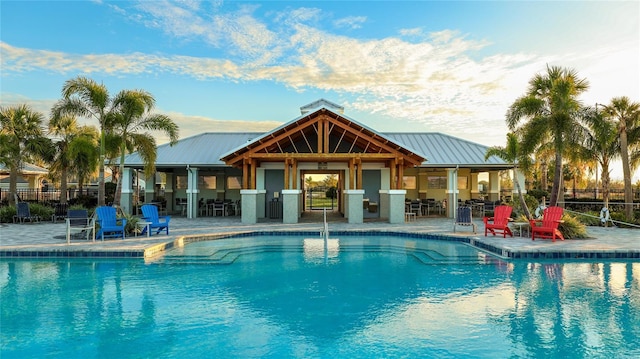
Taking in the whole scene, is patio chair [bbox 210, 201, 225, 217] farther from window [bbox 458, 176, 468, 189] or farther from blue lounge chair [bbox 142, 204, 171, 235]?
Result: window [bbox 458, 176, 468, 189]

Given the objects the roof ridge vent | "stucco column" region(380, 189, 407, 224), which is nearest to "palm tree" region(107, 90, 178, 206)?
the roof ridge vent

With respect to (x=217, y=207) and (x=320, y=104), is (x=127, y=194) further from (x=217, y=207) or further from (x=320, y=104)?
(x=320, y=104)

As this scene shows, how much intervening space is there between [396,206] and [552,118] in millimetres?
7147

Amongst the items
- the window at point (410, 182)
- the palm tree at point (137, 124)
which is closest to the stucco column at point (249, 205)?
the palm tree at point (137, 124)

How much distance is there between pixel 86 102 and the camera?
45.6 feet

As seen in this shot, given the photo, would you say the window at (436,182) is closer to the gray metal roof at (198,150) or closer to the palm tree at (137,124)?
the gray metal roof at (198,150)

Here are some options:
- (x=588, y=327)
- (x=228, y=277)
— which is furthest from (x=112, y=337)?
(x=588, y=327)

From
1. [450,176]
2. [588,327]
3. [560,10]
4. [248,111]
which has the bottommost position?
[588,327]

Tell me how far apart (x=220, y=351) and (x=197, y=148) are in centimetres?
1913

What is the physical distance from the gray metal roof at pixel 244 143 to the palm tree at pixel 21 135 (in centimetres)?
447

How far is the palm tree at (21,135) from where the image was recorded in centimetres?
1942

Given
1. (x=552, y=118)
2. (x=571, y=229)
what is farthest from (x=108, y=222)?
(x=552, y=118)

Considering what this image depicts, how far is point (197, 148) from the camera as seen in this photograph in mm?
22547

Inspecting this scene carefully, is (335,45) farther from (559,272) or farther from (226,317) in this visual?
(226,317)
